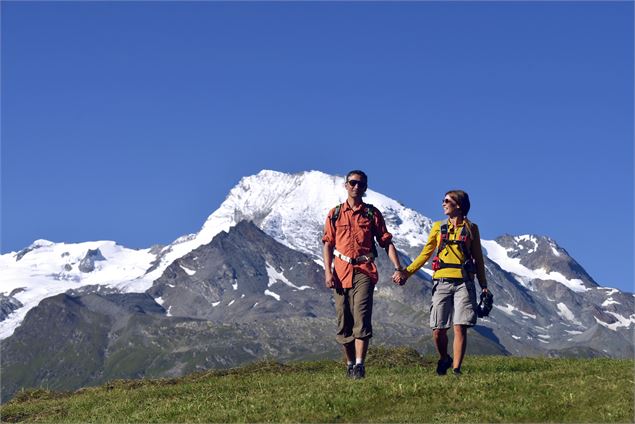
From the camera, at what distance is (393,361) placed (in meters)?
34.3

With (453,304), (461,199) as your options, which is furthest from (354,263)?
(461,199)

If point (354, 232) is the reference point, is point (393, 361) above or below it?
below

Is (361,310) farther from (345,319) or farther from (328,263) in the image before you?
(328,263)

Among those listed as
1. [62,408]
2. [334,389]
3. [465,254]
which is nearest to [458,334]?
[465,254]

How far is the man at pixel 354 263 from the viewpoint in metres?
26.4

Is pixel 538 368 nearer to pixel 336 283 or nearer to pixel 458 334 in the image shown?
pixel 458 334

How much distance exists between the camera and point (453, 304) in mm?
26531

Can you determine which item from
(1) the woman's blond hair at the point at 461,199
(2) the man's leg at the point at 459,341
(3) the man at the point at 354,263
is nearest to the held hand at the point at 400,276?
(3) the man at the point at 354,263

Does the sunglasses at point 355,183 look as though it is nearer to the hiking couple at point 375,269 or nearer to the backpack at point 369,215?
the hiking couple at point 375,269

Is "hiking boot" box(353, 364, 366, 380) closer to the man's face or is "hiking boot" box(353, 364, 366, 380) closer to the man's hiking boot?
the man's hiking boot

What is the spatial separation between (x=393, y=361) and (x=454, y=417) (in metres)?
12.8

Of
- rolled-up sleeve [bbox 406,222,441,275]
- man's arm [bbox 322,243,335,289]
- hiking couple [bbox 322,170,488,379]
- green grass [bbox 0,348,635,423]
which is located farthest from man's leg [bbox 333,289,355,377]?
rolled-up sleeve [bbox 406,222,441,275]

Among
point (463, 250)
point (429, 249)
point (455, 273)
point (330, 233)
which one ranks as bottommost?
point (455, 273)

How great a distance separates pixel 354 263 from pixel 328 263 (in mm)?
617
